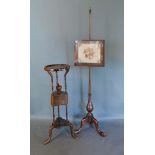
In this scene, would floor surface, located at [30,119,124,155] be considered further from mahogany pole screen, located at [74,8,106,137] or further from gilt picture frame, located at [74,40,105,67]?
gilt picture frame, located at [74,40,105,67]

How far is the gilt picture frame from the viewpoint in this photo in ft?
8.72

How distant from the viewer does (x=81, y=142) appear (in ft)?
8.33

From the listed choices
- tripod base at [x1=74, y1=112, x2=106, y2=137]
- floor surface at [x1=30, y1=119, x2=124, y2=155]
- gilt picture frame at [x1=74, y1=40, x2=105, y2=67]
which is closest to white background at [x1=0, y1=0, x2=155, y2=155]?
floor surface at [x1=30, y1=119, x2=124, y2=155]

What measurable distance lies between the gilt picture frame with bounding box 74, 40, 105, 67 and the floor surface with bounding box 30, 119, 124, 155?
0.83 m

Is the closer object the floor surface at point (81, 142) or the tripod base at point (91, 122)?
the floor surface at point (81, 142)

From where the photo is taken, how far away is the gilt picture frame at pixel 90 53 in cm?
266
